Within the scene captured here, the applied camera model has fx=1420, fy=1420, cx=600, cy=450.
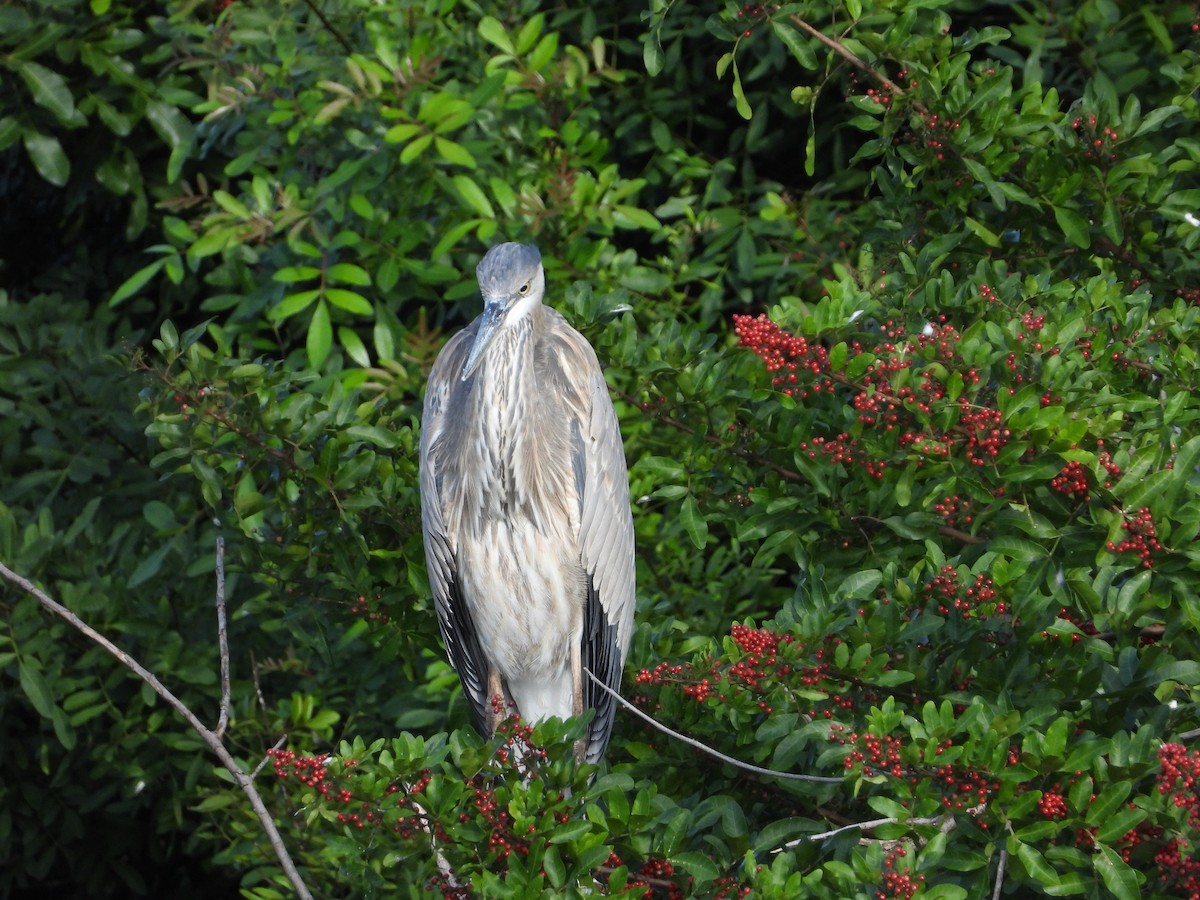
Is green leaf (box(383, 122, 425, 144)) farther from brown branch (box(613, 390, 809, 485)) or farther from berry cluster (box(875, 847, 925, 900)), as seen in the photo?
berry cluster (box(875, 847, 925, 900))

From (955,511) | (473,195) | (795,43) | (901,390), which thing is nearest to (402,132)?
(473,195)

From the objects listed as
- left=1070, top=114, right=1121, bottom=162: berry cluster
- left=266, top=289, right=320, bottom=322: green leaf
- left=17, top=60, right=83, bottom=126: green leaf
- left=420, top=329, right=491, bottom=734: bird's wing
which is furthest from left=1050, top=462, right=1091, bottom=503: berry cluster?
left=17, top=60, right=83, bottom=126: green leaf

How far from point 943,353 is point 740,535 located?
1.63ft

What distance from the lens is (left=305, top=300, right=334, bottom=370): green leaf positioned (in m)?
3.60

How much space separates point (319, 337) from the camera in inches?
143

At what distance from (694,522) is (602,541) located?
1.26ft

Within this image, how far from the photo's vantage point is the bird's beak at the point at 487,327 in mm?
2674

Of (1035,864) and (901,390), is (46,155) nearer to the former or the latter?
(901,390)

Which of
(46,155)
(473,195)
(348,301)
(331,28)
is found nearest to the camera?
(473,195)

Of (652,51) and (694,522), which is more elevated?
(652,51)

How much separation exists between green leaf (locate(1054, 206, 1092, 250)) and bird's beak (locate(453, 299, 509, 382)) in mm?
1105

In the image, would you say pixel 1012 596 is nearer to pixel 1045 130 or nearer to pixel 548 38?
pixel 1045 130

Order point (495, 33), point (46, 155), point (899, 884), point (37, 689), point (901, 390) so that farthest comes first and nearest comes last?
1. point (46, 155)
2. point (495, 33)
3. point (37, 689)
4. point (901, 390)
5. point (899, 884)

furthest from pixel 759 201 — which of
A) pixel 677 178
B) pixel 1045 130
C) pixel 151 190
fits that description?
pixel 151 190
